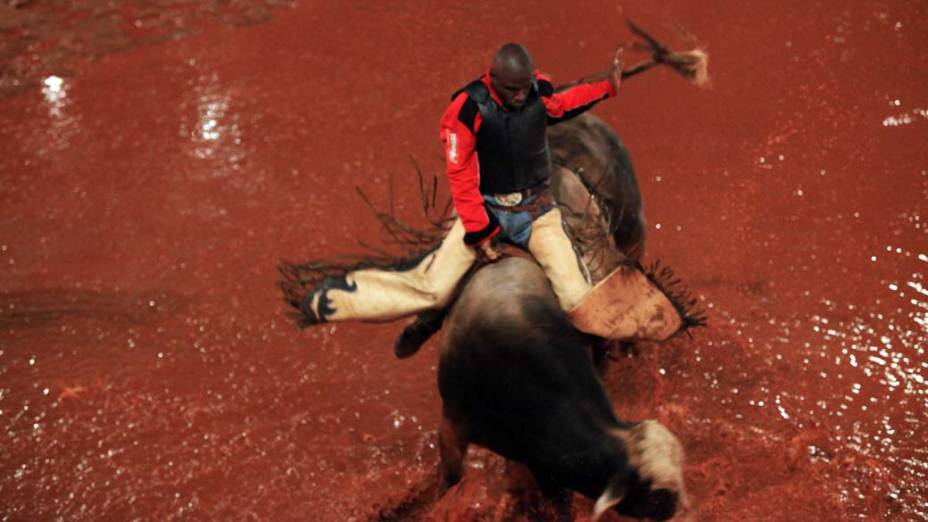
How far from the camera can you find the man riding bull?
396cm

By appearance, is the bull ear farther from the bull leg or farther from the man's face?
the man's face

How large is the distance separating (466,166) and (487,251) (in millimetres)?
361

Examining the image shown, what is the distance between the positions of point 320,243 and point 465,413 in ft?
8.68

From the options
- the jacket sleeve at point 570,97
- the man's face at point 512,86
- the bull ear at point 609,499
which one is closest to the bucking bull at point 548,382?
the bull ear at point 609,499

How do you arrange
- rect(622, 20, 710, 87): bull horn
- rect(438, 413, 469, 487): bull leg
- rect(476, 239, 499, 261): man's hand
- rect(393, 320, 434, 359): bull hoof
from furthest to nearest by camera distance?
rect(622, 20, 710, 87): bull horn < rect(393, 320, 434, 359): bull hoof < rect(438, 413, 469, 487): bull leg < rect(476, 239, 499, 261): man's hand

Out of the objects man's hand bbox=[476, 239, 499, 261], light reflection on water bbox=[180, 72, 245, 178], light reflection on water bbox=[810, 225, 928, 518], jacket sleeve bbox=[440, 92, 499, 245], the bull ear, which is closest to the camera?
the bull ear

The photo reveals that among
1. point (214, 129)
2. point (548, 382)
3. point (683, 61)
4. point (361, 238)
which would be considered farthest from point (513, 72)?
point (214, 129)

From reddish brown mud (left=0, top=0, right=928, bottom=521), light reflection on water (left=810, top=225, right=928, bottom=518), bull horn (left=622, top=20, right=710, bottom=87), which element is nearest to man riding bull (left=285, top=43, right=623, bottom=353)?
bull horn (left=622, top=20, right=710, bottom=87)

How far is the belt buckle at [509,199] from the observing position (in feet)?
13.7

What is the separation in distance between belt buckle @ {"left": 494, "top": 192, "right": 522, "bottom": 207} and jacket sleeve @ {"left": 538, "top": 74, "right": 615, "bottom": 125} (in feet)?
1.17

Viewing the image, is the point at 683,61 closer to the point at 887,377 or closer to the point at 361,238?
the point at 887,377

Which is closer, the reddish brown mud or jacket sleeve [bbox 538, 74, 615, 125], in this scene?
jacket sleeve [bbox 538, 74, 615, 125]

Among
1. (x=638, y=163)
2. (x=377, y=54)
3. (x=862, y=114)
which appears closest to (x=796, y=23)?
(x=862, y=114)

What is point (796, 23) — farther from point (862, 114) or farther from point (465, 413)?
point (465, 413)
